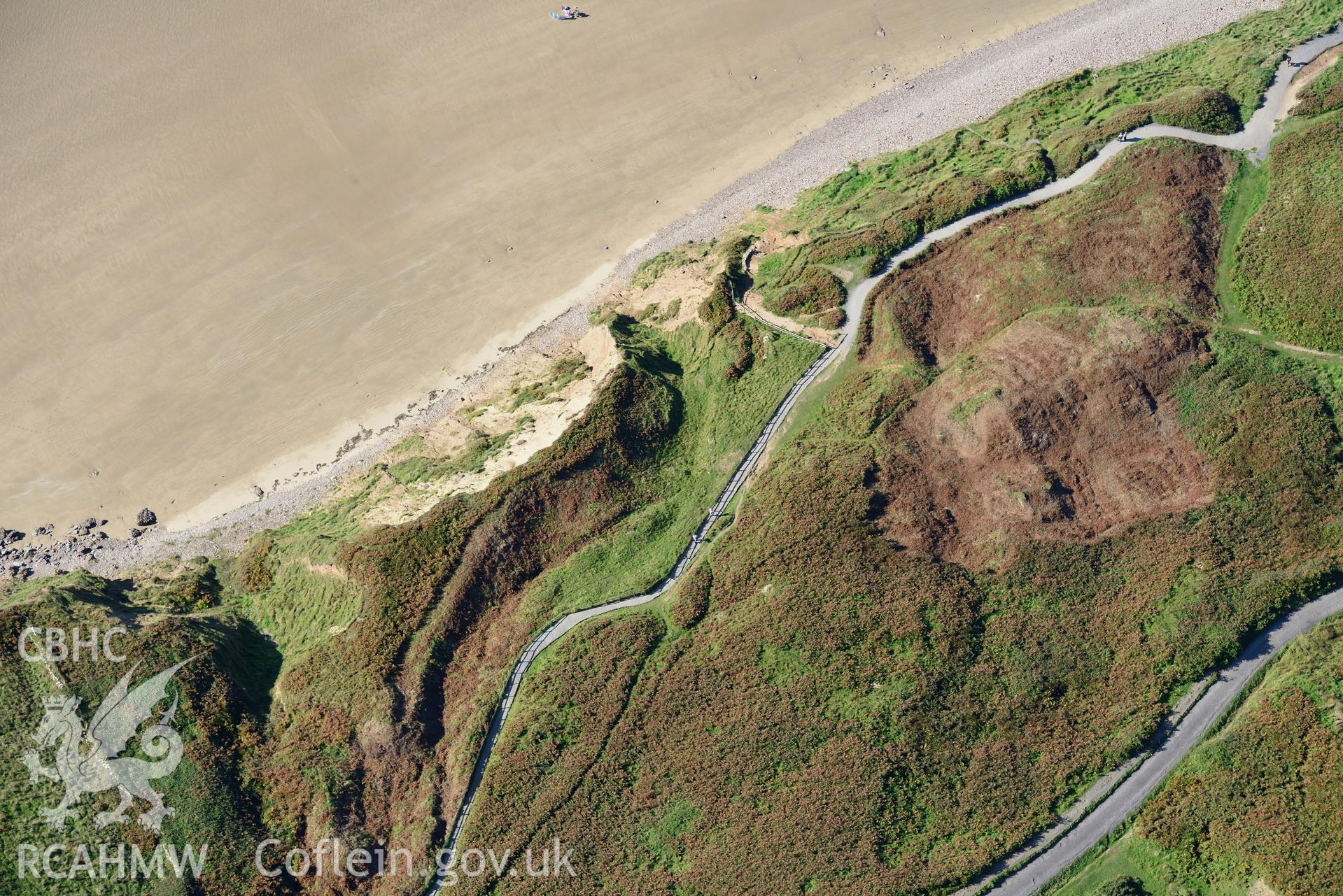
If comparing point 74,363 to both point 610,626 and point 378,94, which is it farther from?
point 610,626

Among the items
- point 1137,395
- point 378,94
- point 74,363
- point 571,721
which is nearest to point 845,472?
point 1137,395

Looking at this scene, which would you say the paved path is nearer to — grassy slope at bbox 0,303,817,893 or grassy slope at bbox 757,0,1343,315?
grassy slope at bbox 0,303,817,893

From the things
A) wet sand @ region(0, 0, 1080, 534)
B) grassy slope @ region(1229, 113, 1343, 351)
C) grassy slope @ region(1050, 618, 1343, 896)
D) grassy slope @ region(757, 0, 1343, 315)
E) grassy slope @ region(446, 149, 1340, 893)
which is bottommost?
grassy slope @ region(1050, 618, 1343, 896)

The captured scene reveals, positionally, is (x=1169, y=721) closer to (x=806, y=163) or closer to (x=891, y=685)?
(x=891, y=685)

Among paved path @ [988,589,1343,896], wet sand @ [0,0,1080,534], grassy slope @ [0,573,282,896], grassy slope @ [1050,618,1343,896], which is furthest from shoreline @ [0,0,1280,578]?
grassy slope @ [1050,618,1343,896]

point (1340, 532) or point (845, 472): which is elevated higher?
point (845, 472)
